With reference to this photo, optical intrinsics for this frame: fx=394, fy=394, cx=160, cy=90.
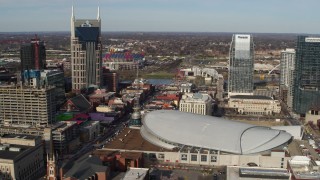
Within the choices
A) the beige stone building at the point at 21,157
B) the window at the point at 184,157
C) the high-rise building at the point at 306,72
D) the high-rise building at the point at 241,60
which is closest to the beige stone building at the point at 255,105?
the high-rise building at the point at 306,72

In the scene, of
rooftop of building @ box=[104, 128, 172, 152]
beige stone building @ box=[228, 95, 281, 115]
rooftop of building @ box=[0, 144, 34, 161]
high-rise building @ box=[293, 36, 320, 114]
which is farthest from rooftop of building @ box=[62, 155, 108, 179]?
high-rise building @ box=[293, 36, 320, 114]

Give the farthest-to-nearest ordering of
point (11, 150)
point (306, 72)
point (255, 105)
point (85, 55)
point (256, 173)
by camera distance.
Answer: point (85, 55) → point (255, 105) → point (306, 72) → point (11, 150) → point (256, 173)

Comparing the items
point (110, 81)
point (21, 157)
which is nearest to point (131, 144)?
point (21, 157)

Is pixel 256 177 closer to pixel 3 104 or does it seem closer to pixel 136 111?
pixel 136 111

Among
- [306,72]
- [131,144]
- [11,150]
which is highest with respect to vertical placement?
[306,72]

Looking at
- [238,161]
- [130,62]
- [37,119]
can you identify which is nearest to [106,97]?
[37,119]

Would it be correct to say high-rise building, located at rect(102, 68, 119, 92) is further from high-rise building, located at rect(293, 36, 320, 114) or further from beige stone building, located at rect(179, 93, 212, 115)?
high-rise building, located at rect(293, 36, 320, 114)

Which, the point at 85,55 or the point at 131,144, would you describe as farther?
the point at 85,55

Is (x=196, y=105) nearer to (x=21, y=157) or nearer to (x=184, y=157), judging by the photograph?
(x=184, y=157)

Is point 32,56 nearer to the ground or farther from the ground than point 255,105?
farther from the ground
